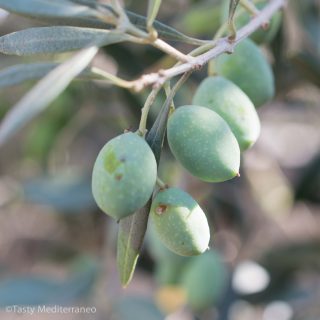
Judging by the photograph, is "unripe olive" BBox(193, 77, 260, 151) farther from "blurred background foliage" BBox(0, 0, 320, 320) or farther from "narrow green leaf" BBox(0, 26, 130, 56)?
"blurred background foliage" BBox(0, 0, 320, 320)

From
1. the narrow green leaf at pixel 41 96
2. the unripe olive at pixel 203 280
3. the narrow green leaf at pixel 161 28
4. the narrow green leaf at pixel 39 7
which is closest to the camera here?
the narrow green leaf at pixel 41 96

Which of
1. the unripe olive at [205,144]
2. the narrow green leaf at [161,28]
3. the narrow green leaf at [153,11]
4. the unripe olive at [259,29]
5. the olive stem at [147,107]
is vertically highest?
the unripe olive at [259,29]

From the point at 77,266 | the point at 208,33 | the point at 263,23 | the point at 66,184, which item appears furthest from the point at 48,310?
the point at 263,23

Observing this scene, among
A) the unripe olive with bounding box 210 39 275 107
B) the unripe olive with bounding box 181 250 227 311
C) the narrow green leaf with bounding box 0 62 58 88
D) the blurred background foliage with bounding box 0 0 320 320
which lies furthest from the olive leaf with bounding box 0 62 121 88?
the unripe olive with bounding box 181 250 227 311

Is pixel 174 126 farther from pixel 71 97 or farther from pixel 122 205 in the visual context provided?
pixel 71 97

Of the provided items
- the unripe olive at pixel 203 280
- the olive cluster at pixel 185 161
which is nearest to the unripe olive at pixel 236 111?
the olive cluster at pixel 185 161

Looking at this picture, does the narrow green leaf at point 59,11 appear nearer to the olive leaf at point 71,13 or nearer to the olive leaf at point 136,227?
the olive leaf at point 71,13

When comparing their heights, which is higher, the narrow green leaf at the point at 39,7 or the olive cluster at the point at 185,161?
the narrow green leaf at the point at 39,7

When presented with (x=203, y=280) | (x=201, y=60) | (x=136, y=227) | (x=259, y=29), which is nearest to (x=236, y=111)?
(x=201, y=60)
